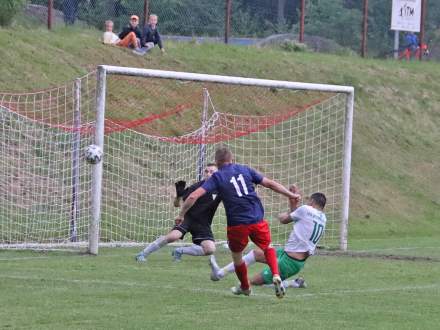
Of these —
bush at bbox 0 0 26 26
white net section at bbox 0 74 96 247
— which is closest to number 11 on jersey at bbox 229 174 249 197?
white net section at bbox 0 74 96 247

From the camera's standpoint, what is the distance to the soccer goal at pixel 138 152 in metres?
20.7

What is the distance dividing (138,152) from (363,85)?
554 inches

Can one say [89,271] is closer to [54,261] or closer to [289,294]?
[54,261]

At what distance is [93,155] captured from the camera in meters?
18.5

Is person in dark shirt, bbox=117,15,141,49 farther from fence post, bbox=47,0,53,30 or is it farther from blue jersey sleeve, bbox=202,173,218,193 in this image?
blue jersey sleeve, bbox=202,173,218,193

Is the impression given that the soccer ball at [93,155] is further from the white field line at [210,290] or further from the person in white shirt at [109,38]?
the person in white shirt at [109,38]

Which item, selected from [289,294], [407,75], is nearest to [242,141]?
[289,294]

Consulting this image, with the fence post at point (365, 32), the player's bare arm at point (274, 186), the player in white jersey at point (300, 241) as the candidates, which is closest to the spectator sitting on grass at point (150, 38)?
the fence post at point (365, 32)

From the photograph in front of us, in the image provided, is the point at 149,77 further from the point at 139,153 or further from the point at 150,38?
the point at 150,38

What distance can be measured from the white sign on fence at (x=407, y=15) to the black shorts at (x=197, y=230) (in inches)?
868

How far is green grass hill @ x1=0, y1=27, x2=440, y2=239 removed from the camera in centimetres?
2748

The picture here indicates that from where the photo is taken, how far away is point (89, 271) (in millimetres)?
16094

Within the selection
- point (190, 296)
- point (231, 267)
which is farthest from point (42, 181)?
point (190, 296)

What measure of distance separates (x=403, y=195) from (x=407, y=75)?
29.5 feet
